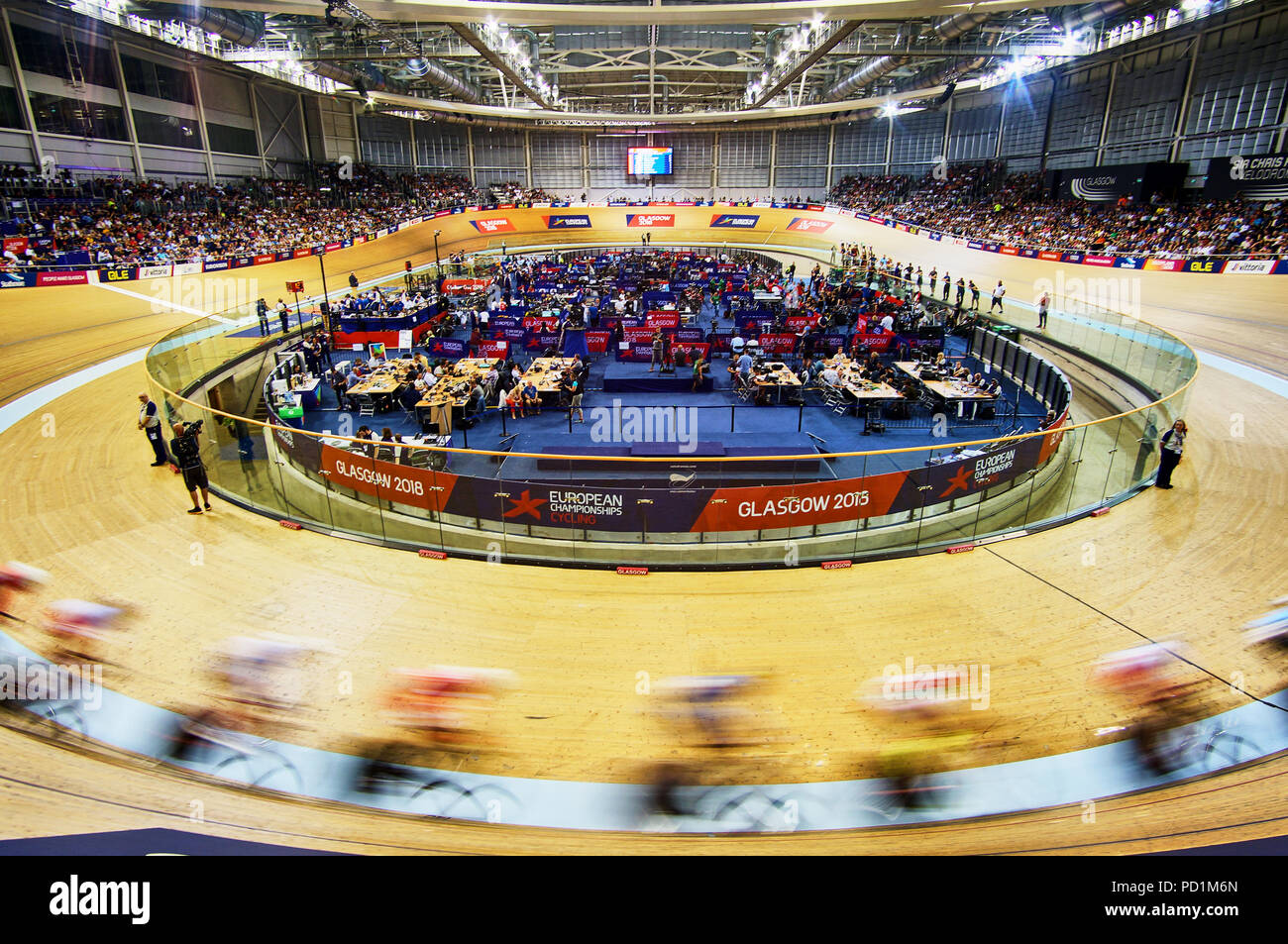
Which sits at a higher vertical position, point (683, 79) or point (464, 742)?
point (683, 79)

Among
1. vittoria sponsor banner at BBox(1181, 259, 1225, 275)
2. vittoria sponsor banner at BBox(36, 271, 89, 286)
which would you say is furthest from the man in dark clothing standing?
vittoria sponsor banner at BBox(1181, 259, 1225, 275)

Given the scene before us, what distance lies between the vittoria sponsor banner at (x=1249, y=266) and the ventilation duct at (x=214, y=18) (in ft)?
135

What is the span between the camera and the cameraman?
8.60m

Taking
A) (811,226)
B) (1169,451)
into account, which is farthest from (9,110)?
(811,226)

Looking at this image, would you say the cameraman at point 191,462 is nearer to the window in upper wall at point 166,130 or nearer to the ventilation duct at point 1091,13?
the ventilation duct at point 1091,13

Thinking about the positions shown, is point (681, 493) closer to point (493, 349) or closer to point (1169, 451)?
point (1169, 451)

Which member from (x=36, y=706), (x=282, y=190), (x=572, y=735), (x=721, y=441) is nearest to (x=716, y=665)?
(x=572, y=735)

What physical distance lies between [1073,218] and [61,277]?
4601 centimetres

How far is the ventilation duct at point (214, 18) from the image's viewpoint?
25.5m

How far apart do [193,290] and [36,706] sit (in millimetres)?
27339

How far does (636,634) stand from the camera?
260 inches

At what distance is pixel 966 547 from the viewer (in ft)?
27.4

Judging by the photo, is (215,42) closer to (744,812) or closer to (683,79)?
(683,79)

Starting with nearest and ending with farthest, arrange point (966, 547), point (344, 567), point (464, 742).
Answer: point (464, 742), point (344, 567), point (966, 547)
